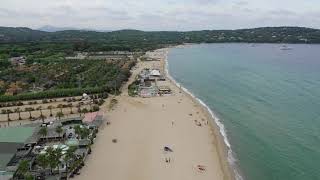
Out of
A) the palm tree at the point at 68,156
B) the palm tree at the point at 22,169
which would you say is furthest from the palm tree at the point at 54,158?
the palm tree at the point at 22,169

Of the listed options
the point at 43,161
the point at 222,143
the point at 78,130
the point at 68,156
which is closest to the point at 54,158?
the point at 43,161

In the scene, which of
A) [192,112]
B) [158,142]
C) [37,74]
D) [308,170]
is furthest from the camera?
[37,74]

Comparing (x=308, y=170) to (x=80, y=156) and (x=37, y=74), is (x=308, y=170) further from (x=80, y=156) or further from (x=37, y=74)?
(x=37, y=74)

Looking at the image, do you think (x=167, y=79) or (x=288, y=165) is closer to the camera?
(x=288, y=165)

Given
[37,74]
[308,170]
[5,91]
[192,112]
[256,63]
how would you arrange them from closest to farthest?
[308,170] → [192,112] → [5,91] → [37,74] → [256,63]

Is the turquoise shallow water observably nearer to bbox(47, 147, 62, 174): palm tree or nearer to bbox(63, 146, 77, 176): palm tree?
bbox(63, 146, 77, 176): palm tree

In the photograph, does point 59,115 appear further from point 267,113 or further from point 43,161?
point 267,113

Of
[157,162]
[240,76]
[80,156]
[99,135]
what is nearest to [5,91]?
[99,135]

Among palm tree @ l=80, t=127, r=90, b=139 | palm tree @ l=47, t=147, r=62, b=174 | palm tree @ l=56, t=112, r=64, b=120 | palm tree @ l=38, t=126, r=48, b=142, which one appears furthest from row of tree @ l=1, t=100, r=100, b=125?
palm tree @ l=47, t=147, r=62, b=174
